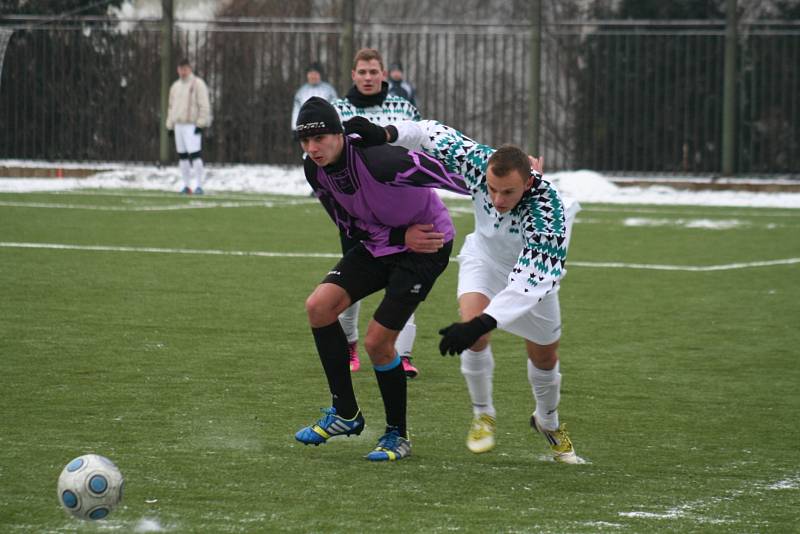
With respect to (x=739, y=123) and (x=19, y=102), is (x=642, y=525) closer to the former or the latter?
(x=739, y=123)

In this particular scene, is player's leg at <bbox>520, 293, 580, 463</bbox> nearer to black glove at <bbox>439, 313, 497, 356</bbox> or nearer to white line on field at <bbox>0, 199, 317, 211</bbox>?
black glove at <bbox>439, 313, 497, 356</bbox>

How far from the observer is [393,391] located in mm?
6684

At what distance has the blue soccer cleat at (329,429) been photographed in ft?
21.0

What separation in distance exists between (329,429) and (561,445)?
3.65 ft

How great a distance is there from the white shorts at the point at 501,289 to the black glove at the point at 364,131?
0.74 metres

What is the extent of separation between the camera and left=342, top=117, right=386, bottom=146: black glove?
6.71 meters

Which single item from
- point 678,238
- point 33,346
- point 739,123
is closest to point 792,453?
point 33,346

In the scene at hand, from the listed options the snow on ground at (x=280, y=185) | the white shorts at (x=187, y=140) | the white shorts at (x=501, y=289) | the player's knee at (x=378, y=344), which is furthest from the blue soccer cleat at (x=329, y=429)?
the white shorts at (x=187, y=140)

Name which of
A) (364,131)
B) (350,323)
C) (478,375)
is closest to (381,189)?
(364,131)

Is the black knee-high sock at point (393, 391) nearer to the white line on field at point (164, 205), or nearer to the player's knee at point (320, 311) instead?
the player's knee at point (320, 311)

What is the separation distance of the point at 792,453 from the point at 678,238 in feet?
34.7

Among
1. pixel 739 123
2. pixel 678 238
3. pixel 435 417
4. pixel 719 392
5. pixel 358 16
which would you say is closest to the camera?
pixel 435 417

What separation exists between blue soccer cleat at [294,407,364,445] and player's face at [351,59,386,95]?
3317 millimetres

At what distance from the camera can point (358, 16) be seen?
A: 34812 mm
